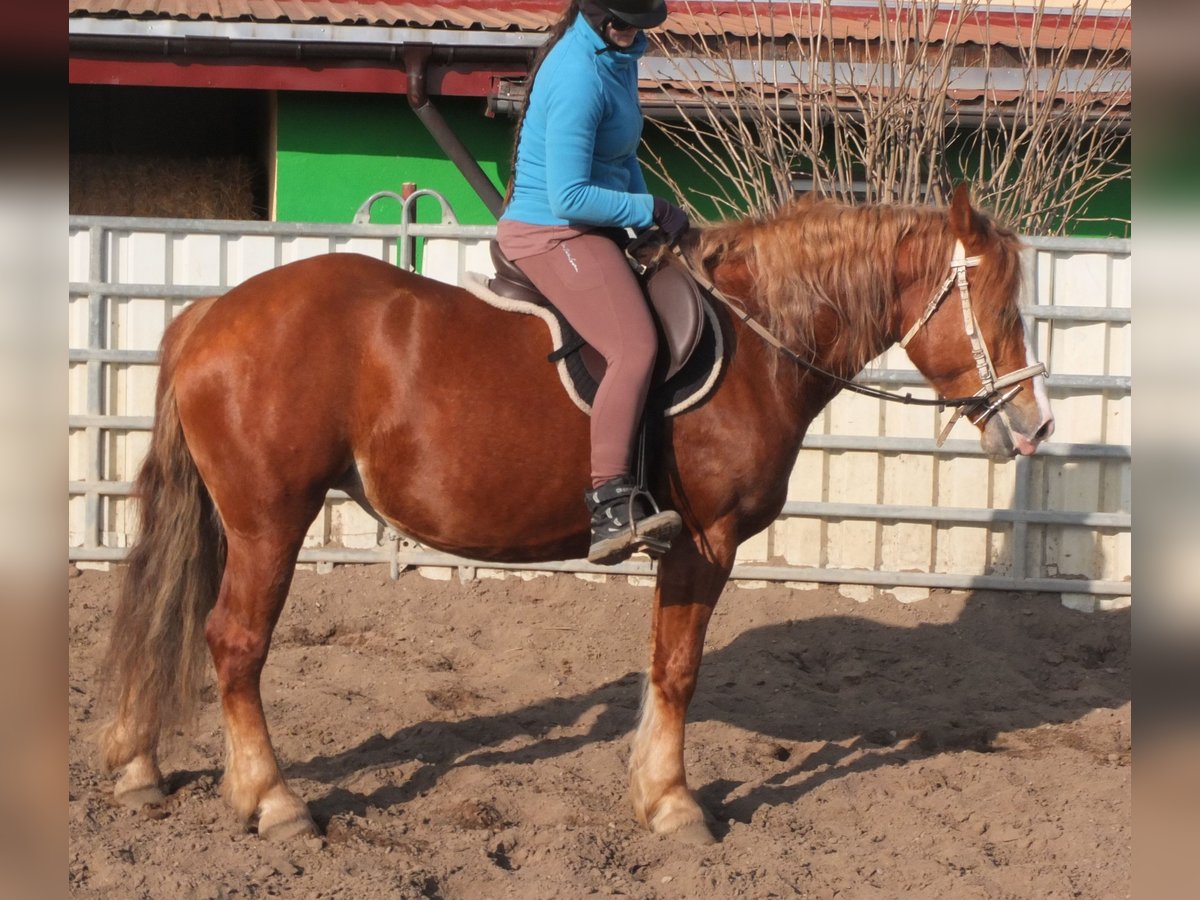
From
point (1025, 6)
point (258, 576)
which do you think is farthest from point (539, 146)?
point (1025, 6)

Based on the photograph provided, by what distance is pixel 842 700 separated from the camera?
564cm

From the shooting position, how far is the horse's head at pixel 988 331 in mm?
3930

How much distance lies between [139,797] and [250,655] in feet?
2.27

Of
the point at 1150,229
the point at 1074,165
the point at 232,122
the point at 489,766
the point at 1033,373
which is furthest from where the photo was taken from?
the point at 232,122

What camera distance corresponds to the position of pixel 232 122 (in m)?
12.2

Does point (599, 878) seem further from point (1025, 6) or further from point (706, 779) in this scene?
point (1025, 6)

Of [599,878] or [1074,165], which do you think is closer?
[599,878]

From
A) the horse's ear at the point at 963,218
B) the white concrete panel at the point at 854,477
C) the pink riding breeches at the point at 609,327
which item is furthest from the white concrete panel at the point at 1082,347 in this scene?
the pink riding breeches at the point at 609,327

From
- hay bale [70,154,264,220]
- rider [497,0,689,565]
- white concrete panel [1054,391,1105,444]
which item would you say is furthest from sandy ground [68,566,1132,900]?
hay bale [70,154,264,220]

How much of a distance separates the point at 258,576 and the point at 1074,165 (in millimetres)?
6025

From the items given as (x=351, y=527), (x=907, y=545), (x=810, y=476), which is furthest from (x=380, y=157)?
(x=907, y=545)

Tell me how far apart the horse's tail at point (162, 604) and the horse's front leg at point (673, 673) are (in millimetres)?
Answer: 1596

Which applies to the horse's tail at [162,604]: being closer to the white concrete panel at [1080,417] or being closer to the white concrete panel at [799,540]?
the white concrete panel at [799,540]

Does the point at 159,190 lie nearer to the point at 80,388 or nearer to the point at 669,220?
the point at 80,388
